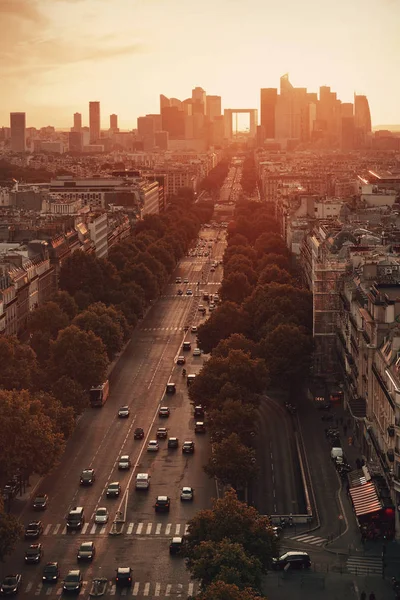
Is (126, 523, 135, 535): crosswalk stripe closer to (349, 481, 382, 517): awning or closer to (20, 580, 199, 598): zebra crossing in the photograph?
(20, 580, 199, 598): zebra crossing

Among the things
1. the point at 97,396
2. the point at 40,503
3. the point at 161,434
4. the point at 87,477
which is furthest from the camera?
the point at 97,396

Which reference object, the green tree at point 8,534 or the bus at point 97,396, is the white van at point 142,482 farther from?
the bus at point 97,396

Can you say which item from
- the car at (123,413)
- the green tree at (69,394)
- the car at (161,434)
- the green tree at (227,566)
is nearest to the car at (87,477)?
the green tree at (69,394)

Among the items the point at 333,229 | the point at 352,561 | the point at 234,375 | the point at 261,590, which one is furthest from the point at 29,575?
the point at 333,229

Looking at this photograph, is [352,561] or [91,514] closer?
[352,561]

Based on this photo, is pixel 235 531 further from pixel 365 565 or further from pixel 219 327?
pixel 219 327

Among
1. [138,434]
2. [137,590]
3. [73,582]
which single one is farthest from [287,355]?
[73,582]

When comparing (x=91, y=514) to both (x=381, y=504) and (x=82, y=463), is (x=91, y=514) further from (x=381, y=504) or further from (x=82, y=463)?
(x=381, y=504)

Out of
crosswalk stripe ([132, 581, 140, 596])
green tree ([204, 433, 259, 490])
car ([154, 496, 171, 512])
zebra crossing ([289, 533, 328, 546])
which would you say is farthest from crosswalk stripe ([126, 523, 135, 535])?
zebra crossing ([289, 533, 328, 546])
